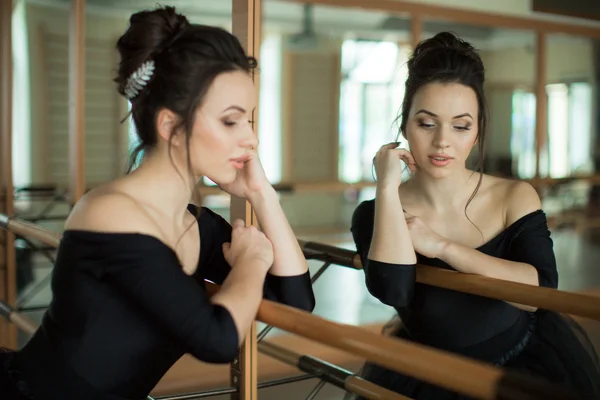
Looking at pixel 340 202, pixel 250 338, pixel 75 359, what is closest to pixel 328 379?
pixel 250 338

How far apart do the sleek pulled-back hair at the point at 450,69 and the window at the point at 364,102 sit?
286 centimetres

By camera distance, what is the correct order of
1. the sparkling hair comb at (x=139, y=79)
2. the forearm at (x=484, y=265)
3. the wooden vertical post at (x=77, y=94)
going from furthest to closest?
the wooden vertical post at (x=77, y=94) < the forearm at (x=484, y=265) < the sparkling hair comb at (x=139, y=79)

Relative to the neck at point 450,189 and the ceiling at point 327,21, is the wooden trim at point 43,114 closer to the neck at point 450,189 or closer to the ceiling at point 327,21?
the ceiling at point 327,21

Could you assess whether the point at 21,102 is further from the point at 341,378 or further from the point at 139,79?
the point at 139,79

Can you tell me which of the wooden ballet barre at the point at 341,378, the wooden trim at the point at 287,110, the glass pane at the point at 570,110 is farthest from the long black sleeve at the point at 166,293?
the wooden trim at the point at 287,110

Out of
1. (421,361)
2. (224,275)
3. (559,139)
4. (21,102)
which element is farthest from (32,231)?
(559,139)

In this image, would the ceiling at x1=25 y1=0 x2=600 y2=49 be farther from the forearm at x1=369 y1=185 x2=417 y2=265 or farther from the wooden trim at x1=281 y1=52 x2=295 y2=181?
the forearm at x1=369 y1=185 x2=417 y2=265

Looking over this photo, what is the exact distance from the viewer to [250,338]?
4.00ft

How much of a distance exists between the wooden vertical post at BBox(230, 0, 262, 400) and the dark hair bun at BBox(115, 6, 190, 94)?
0.17 metres

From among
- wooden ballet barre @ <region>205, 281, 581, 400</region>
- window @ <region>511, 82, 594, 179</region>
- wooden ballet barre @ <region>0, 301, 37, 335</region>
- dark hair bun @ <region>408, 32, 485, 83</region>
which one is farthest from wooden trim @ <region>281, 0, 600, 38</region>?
wooden ballet barre @ <region>205, 281, 581, 400</region>

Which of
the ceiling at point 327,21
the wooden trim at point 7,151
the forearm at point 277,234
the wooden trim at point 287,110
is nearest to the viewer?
the forearm at point 277,234

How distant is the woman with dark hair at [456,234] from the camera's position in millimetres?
1330

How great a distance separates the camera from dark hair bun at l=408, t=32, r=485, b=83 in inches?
54.0

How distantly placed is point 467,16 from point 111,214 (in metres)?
2.87
